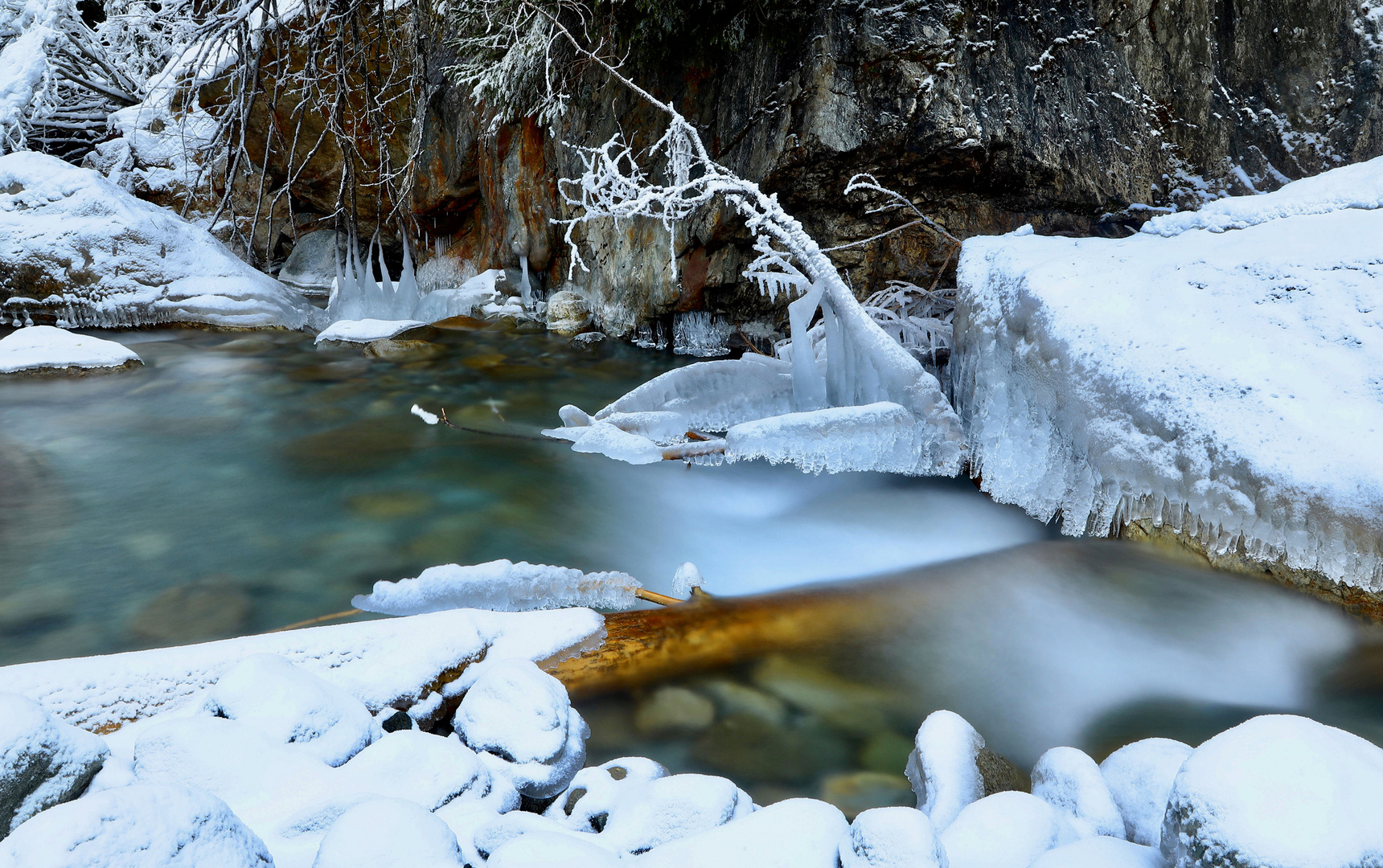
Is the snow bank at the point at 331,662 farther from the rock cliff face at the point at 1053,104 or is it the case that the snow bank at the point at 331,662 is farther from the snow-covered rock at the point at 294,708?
the rock cliff face at the point at 1053,104

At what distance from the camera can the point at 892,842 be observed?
123 cm

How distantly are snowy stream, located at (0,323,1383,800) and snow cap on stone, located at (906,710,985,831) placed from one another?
212 millimetres

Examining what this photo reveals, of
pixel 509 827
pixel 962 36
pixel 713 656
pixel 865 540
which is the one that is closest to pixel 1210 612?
pixel 865 540

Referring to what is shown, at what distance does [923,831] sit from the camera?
126 centimetres

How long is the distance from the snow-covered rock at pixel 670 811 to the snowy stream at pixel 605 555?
371mm

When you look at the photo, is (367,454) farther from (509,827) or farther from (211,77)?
(509,827)

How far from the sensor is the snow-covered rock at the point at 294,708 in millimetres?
1506

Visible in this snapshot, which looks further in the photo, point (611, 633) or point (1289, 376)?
point (1289, 376)

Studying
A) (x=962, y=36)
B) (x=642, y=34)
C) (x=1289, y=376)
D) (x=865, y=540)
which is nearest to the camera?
(x=1289, y=376)

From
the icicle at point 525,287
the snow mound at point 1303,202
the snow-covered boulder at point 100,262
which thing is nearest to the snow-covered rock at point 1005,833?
the snow mound at point 1303,202

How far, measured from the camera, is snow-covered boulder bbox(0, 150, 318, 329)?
644 cm

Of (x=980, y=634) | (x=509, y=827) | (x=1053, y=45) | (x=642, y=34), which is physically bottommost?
(x=980, y=634)

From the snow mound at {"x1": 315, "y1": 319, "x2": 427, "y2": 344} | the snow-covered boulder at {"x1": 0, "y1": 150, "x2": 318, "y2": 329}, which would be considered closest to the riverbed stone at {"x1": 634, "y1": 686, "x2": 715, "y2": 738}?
the snow mound at {"x1": 315, "y1": 319, "x2": 427, "y2": 344}

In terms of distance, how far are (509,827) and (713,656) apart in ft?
3.29
